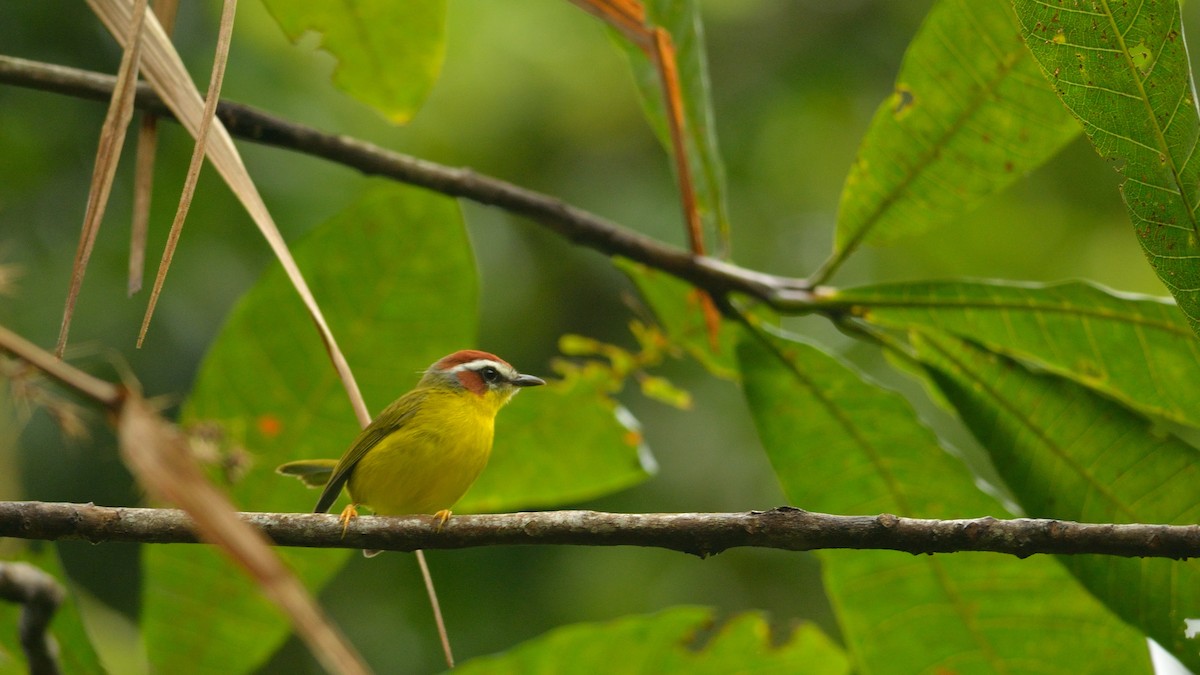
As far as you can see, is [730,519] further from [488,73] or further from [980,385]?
[488,73]

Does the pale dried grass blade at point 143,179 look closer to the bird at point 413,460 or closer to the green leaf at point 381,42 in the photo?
the green leaf at point 381,42

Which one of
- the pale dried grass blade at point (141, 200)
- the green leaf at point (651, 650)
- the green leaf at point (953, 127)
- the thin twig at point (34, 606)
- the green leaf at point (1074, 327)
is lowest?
the green leaf at point (651, 650)

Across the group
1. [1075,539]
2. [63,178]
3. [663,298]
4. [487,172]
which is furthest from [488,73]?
[1075,539]

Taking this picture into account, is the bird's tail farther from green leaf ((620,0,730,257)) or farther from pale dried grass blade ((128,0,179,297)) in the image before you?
green leaf ((620,0,730,257))

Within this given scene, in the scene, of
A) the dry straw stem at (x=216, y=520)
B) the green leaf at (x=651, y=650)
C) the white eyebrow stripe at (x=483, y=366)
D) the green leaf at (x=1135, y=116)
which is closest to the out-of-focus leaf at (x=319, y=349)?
the white eyebrow stripe at (x=483, y=366)

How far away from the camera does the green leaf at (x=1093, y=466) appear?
6.63ft

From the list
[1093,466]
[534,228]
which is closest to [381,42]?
[1093,466]

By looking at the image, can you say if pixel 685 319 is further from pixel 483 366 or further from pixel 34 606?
pixel 34 606

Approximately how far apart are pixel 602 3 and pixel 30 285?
4.14 m

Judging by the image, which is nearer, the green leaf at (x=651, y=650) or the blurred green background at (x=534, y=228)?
the green leaf at (x=651, y=650)

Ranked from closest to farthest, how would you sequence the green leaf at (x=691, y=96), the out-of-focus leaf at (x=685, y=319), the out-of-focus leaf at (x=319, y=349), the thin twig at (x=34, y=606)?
1. the thin twig at (x=34, y=606)
2. the out-of-focus leaf at (x=319, y=349)
3. the green leaf at (x=691, y=96)
4. the out-of-focus leaf at (x=685, y=319)

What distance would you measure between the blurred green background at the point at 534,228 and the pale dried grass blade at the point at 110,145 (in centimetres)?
379

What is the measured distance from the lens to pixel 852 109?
7.35 m

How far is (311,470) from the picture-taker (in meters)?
2.59
